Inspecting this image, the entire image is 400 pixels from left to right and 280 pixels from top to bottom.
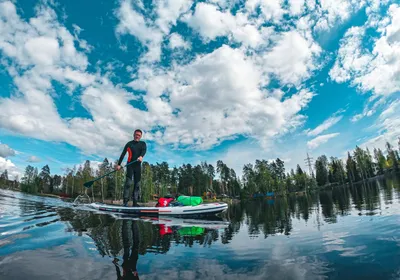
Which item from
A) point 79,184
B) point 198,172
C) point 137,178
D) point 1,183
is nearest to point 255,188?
point 198,172

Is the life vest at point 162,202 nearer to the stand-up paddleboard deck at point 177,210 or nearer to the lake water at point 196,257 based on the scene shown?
the stand-up paddleboard deck at point 177,210

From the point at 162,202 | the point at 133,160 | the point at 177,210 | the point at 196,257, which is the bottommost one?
the point at 196,257

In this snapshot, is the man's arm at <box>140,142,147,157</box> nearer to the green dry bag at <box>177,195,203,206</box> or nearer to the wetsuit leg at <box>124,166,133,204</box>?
the wetsuit leg at <box>124,166,133,204</box>

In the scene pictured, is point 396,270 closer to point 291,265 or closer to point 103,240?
point 291,265

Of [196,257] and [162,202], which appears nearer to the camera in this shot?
[196,257]

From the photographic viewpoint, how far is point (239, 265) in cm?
358

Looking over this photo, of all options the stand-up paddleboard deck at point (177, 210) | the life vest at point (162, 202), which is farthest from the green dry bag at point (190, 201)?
the life vest at point (162, 202)

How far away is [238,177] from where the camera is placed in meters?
A: 130

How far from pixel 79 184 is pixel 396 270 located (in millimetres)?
118407

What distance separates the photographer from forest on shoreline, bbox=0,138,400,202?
112062 mm

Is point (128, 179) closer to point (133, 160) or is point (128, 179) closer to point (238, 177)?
point (133, 160)

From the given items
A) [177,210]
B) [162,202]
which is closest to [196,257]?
[177,210]

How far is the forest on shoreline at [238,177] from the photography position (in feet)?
368

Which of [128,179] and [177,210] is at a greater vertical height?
[128,179]
